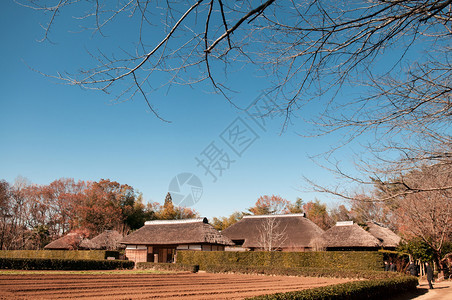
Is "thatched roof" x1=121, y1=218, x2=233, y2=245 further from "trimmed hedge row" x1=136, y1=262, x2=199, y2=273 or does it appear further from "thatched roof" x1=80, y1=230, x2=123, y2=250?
"trimmed hedge row" x1=136, y1=262, x2=199, y2=273

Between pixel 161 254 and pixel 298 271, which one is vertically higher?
pixel 161 254

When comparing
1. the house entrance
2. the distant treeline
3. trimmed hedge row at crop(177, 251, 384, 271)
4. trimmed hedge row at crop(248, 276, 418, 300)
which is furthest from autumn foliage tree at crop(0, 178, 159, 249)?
trimmed hedge row at crop(248, 276, 418, 300)

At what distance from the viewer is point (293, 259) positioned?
2244 centimetres

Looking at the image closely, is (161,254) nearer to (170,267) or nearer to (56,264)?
(170,267)

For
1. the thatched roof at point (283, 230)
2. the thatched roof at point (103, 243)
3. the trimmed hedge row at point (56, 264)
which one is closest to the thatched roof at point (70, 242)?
the thatched roof at point (103, 243)

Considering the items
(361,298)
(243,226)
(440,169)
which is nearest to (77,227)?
(243,226)

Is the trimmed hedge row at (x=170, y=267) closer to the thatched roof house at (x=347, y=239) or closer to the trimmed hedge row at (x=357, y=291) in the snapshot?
the thatched roof house at (x=347, y=239)

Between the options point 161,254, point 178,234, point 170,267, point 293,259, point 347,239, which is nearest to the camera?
point 293,259

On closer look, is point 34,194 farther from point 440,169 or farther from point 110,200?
point 440,169

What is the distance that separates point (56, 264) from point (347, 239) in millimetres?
22628

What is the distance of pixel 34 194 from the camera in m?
37.8

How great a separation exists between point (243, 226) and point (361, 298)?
2364 cm

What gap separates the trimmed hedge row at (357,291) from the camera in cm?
742

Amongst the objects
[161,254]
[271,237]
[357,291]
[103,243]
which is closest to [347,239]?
[271,237]
